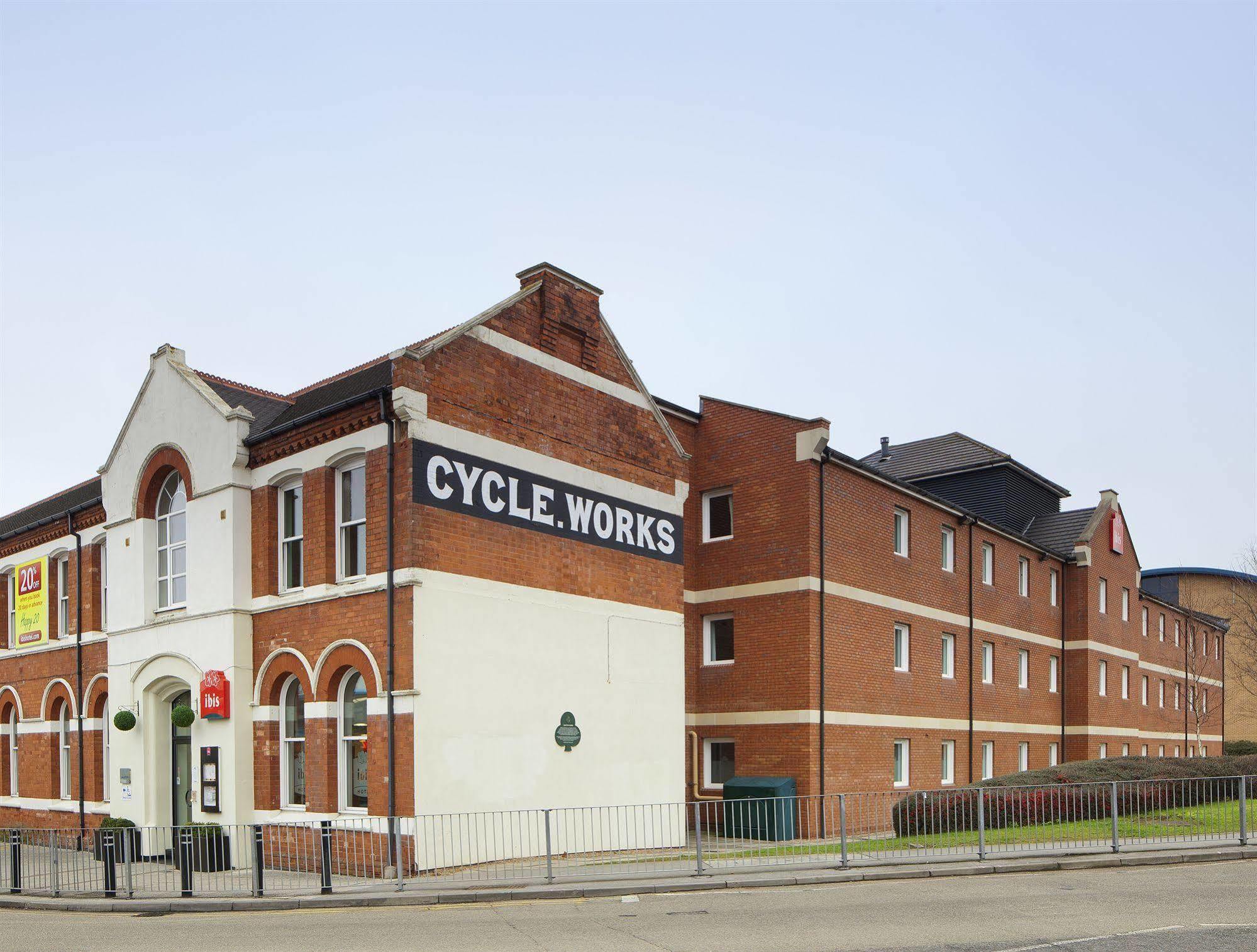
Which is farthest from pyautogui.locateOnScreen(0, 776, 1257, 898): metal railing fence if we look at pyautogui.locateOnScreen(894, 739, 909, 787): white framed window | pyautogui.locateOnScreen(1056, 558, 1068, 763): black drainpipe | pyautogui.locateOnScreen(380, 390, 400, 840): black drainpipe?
pyautogui.locateOnScreen(1056, 558, 1068, 763): black drainpipe

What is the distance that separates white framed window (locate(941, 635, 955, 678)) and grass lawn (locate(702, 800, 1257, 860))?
39.3 ft

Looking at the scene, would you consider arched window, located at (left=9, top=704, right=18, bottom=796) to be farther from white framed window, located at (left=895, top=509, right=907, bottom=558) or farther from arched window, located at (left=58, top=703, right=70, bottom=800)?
white framed window, located at (left=895, top=509, right=907, bottom=558)

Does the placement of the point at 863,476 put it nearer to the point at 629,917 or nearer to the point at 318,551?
the point at 318,551

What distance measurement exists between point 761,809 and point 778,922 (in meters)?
13.1

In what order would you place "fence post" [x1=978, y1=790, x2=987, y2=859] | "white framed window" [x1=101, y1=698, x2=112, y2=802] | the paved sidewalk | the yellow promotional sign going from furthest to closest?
the yellow promotional sign
"white framed window" [x1=101, y1=698, x2=112, y2=802]
"fence post" [x1=978, y1=790, x2=987, y2=859]
the paved sidewalk

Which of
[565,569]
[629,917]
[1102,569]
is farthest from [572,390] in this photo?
[1102,569]

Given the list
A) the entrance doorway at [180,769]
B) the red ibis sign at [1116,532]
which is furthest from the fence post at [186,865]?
the red ibis sign at [1116,532]

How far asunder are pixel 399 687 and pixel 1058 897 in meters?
9.99

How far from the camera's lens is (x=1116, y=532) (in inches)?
1682

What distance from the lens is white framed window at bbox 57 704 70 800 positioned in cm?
2777

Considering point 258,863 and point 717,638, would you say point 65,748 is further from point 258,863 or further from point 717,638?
point 717,638

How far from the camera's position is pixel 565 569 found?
2175 cm

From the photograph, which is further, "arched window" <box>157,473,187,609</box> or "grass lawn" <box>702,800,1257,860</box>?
"arched window" <box>157,473,187,609</box>

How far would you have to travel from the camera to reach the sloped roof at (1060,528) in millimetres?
40781
